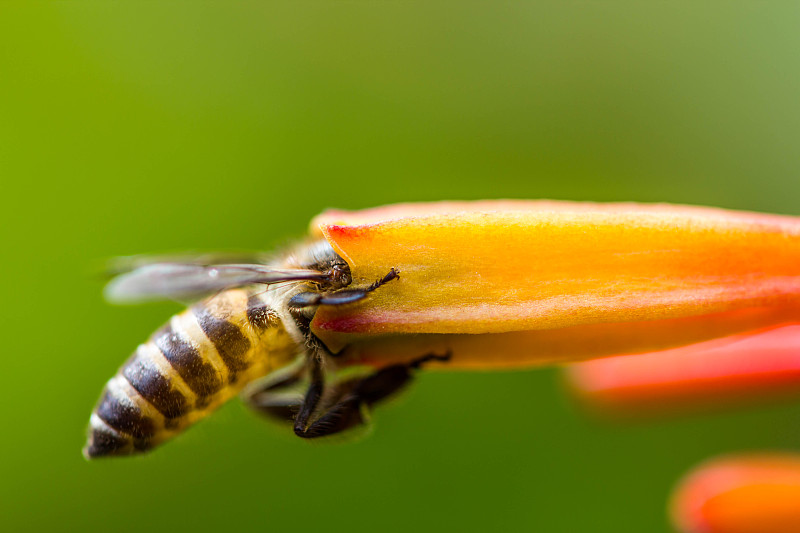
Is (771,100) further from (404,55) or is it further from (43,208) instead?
(43,208)

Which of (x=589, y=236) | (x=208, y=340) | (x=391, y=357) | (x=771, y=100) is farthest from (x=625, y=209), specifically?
(x=771, y=100)

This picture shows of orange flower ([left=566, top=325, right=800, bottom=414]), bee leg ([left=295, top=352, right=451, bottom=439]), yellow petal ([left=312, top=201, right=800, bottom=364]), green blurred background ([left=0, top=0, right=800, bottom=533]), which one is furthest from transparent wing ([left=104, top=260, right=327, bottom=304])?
green blurred background ([left=0, top=0, right=800, bottom=533])

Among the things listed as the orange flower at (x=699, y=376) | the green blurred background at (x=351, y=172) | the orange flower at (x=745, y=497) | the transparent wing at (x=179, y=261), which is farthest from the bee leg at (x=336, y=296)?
the green blurred background at (x=351, y=172)

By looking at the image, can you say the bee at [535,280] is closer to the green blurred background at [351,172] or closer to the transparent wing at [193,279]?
the transparent wing at [193,279]

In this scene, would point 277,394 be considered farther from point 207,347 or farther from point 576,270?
point 576,270

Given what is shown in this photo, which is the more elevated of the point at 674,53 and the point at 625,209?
the point at 674,53

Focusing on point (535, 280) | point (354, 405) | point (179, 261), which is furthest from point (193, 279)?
point (535, 280)
